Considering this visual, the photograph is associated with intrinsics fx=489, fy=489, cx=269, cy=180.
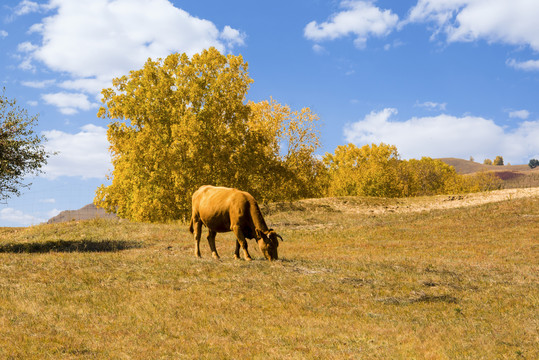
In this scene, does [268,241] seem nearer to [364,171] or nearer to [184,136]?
[184,136]

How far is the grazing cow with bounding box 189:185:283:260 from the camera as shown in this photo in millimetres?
20422

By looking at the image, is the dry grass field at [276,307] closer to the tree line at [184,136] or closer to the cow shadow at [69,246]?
the cow shadow at [69,246]

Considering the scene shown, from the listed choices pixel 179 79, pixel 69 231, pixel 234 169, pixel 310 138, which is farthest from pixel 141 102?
pixel 310 138

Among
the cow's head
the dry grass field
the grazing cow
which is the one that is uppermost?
the grazing cow

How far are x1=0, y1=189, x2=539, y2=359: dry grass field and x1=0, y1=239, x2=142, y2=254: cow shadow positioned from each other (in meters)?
2.69

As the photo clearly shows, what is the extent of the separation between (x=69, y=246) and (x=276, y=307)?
72.2ft

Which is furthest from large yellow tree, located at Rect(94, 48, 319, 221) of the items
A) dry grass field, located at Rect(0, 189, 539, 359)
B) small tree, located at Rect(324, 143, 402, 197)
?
small tree, located at Rect(324, 143, 402, 197)

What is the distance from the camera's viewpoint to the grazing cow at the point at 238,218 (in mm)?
20422

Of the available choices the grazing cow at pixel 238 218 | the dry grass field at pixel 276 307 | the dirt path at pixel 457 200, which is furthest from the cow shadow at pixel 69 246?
the dirt path at pixel 457 200

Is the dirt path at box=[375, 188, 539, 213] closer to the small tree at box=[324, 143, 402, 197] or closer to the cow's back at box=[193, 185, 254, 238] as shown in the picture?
the small tree at box=[324, 143, 402, 197]

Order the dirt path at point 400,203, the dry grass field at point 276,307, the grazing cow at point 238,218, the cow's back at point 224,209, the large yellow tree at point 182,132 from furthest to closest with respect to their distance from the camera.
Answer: the dirt path at point 400,203, the large yellow tree at point 182,132, the cow's back at point 224,209, the grazing cow at point 238,218, the dry grass field at point 276,307

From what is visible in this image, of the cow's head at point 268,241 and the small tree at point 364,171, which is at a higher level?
the small tree at point 364,171

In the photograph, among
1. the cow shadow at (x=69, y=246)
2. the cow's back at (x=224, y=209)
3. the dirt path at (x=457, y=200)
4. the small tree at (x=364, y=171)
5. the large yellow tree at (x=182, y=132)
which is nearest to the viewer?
the cow's back at (x=224, y=209)

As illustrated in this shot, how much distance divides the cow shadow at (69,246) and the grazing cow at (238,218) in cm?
1035
